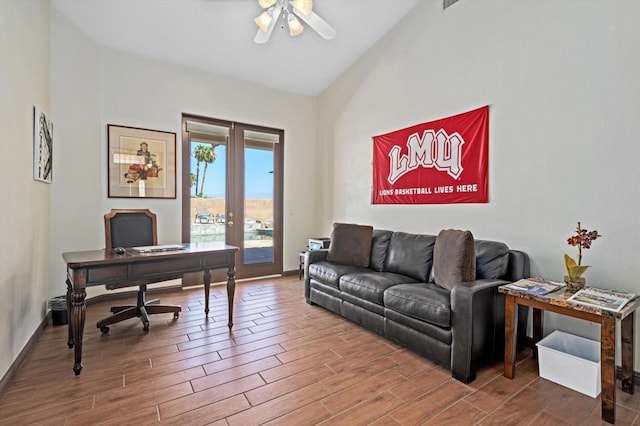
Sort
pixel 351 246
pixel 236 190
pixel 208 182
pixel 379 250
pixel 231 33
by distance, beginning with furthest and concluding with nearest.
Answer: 1. pixel 236 190
2. pixel 208 182
3. pixel 231 33
4. pixel 351 246
5. pixel 379 250

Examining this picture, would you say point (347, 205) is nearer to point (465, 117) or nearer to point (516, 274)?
point (465, 117)

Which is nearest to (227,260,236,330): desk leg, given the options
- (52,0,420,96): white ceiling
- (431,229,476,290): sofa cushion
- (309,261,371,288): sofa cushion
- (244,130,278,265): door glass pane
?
(309,261,371,288): sofa cushion

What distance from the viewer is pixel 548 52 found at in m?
2.61

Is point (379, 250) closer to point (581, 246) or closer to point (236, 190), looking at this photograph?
point (581, 246)

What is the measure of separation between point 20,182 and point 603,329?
4.06m

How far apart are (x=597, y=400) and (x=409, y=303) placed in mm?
1248

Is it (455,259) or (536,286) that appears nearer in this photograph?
(536,286)

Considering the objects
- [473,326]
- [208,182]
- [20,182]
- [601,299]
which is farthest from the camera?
[208,182]

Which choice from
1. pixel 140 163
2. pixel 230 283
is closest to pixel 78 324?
pixel 230 283

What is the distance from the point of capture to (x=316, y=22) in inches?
114

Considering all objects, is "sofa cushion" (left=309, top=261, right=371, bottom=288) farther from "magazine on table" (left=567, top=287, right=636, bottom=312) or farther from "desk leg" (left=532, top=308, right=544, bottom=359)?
"magazine on table" (left=567, top=287, right=636, bottom=312)

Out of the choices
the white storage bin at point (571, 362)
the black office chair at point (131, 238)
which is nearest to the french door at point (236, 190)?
the black office chair at point (131, 238)

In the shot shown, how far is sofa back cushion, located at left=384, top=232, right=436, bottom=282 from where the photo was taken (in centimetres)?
313

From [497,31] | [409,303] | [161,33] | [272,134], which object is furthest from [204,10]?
[409,303]
